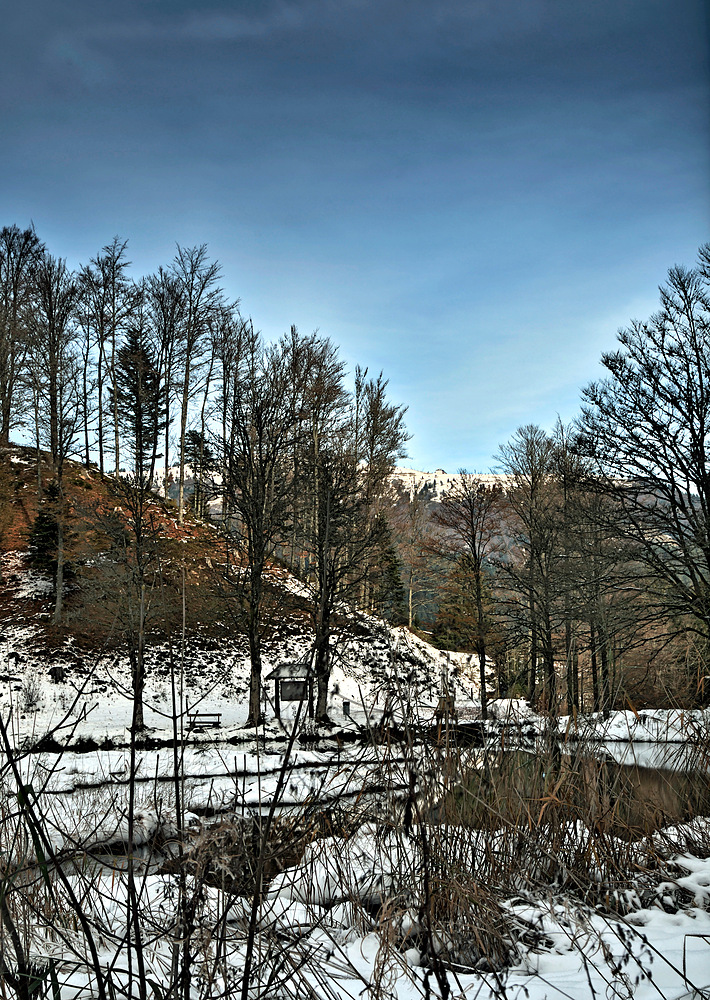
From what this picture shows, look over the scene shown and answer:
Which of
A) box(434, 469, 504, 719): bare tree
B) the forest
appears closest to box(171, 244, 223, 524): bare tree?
the forest

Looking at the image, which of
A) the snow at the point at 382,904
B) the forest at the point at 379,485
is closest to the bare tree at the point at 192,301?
the forest at the point at 379,485

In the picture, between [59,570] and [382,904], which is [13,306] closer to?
[59,570]

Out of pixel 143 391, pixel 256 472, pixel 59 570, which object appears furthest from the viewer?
pixel 143 391

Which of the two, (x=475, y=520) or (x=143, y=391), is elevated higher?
(x=143, y=391)

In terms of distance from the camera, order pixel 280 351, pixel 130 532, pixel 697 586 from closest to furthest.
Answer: pixel 697 586 < pixel 130 532 < pixel 280 351

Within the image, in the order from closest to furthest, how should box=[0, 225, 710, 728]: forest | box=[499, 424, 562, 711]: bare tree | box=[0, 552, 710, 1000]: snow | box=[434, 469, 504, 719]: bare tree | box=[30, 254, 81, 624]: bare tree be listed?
box=[0, 552, 710, 1000]: snow
box=[0, 225, 710, 728]: forest
box=[499, 424, 562, 711]: bare tree
box=[434, 469, 504, 719]: bare tree
box=[30, 254, 81, 624]: bare tree

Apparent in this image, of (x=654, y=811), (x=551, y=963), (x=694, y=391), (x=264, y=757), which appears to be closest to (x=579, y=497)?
(x=694, y=391)

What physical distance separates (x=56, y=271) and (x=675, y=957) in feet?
109

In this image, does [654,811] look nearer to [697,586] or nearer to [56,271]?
[697,586]

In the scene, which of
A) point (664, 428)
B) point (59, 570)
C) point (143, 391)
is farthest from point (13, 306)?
point (664, 428)

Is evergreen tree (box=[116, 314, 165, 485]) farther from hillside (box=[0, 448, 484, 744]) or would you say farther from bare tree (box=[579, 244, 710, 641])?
bare tree (box=[579, 244, 710, 641])

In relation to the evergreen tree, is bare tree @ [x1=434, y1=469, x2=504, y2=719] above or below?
below

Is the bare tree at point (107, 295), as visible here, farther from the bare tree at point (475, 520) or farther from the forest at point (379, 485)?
the bare tree at point (475, 520)

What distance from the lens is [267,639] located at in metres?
23.8
